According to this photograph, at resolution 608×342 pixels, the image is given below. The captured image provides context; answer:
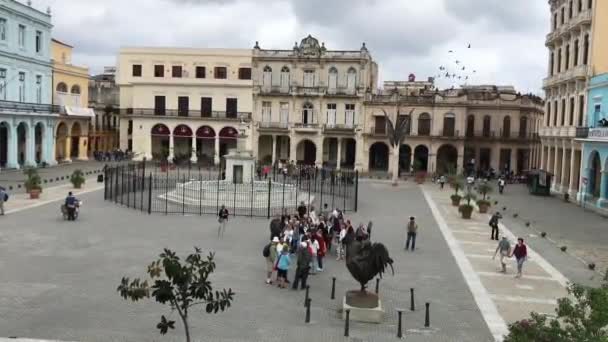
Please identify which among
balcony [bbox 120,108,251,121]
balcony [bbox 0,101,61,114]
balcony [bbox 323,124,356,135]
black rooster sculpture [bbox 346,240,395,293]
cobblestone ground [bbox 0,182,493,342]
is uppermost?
balcony [bbox 120,108,251,121]

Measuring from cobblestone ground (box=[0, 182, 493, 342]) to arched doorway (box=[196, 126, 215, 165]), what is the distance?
115 ft

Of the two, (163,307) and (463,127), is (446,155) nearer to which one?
(463,127)

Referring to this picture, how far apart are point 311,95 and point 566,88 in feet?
80.4

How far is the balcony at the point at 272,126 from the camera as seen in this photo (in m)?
59.2

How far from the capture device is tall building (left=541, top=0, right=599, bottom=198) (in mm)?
38062

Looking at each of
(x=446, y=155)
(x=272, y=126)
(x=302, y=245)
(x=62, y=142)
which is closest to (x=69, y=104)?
(x=62, y=142)

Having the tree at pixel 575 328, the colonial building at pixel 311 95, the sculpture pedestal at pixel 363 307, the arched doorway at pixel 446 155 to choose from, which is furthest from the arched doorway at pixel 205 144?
the tree at pixel 575 328

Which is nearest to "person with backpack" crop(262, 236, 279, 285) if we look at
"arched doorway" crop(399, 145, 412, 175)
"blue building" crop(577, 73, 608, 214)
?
"blue building" crop(577, 73, 608, 214)

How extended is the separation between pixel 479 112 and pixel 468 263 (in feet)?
134

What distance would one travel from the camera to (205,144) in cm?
6319

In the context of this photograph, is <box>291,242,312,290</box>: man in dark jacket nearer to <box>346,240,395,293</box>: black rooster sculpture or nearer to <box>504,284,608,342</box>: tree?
<box>346,240,395,293</box>: black rooster sculpture

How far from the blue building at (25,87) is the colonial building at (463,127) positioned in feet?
94.4

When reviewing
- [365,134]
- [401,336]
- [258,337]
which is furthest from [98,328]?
[365,134]

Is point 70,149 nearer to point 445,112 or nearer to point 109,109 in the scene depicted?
point 109,109
